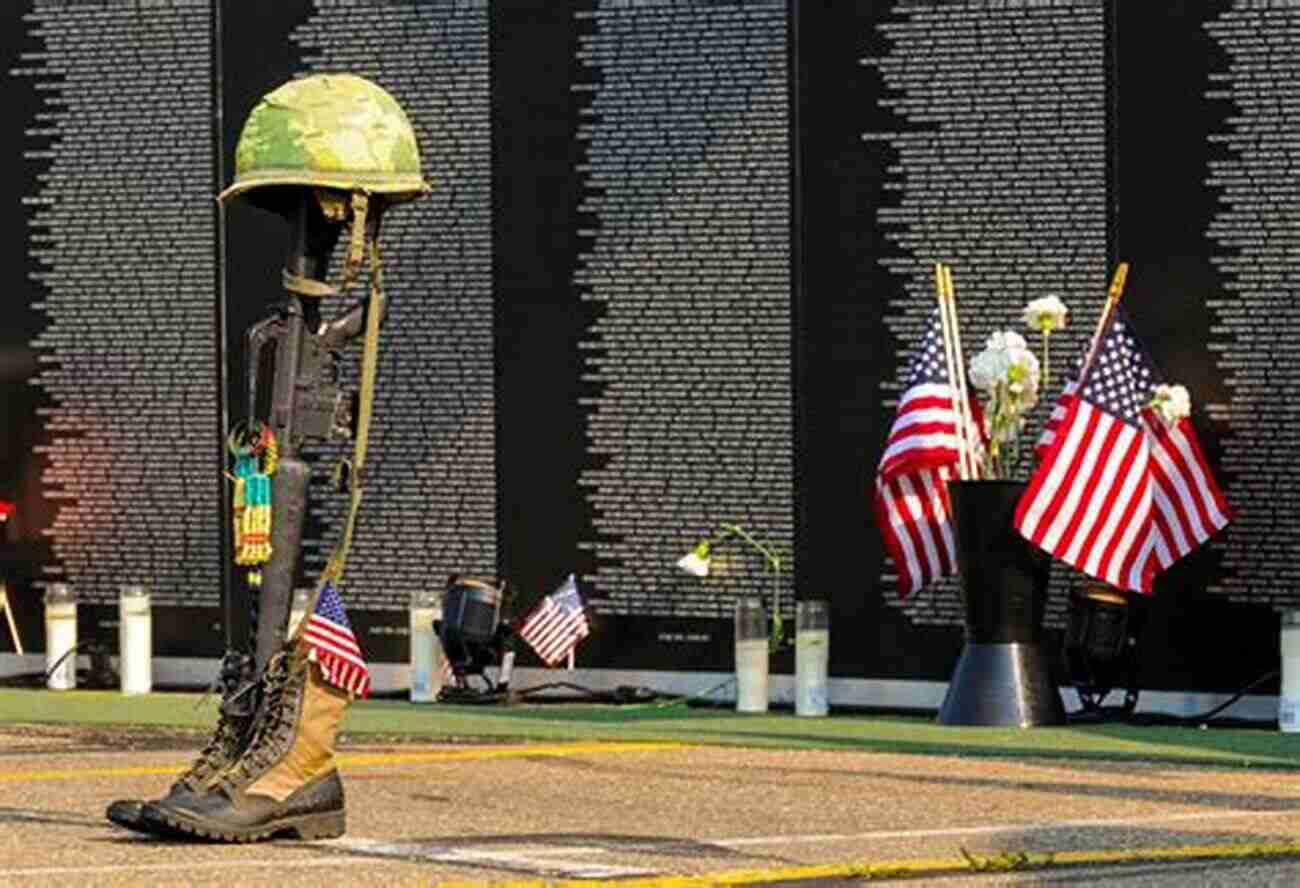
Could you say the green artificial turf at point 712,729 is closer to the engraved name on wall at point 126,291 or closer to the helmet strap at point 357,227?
the engraved name on wall at point 126,291

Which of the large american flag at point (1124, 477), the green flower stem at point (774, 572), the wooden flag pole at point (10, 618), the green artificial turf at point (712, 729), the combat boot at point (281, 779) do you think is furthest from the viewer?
the wooden flag pole at point (10, 618)

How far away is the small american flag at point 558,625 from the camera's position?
21.0 m

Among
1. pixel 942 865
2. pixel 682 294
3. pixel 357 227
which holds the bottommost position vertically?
pixel 942 865

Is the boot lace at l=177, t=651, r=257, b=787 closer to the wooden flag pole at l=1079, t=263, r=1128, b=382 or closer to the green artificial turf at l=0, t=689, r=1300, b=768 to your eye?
the green artificial turf at l=0, t=689, r=1300, b=768

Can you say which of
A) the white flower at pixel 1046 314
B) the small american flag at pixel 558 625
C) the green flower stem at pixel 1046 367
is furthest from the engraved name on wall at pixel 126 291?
the white flower at pixel 1046 314

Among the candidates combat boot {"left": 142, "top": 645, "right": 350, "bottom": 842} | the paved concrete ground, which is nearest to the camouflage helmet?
combat boot {"left": 142, "top": 645, "right": 350, "bottom": 842}

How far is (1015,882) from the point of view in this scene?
12516mm

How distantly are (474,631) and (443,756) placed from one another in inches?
120

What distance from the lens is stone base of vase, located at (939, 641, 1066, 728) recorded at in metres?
18.8

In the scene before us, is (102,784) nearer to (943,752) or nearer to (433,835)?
(433,835)

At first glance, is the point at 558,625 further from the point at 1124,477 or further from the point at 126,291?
the point at 1124,477

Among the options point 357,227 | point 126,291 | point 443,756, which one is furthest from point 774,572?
point 357,227

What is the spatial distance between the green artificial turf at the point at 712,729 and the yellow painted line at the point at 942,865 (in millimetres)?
3749

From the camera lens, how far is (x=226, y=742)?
44.8 ft
